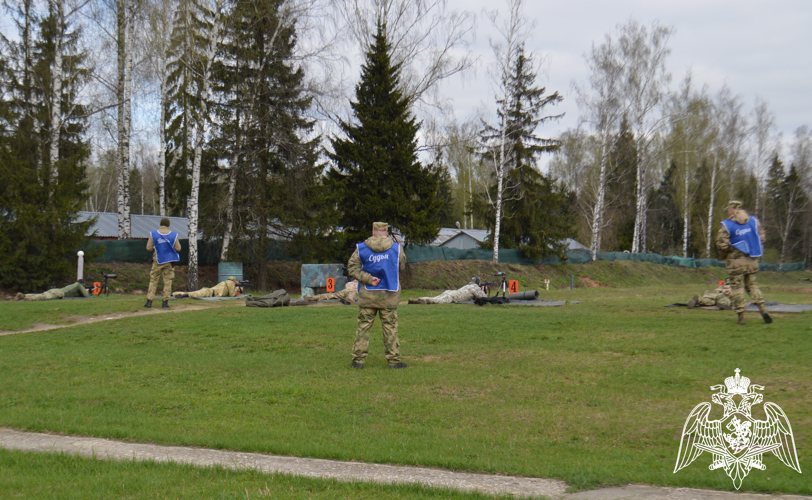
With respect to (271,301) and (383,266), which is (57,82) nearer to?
(271,301)

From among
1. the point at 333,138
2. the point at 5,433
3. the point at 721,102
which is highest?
the point at 721,102

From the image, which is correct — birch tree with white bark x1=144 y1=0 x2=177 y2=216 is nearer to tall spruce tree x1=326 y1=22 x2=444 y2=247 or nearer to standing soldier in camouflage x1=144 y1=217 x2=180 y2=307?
tall spruce tree x1=326 y1=22 x2=444 y2=247

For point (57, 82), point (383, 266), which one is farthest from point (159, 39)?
point (383, 266)

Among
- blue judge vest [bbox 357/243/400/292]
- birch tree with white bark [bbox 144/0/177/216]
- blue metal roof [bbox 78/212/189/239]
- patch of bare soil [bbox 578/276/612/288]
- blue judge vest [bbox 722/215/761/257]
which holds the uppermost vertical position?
birch tree with white bark [bbox 144/0/177/216]

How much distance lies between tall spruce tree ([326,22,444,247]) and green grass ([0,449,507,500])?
21807 mm

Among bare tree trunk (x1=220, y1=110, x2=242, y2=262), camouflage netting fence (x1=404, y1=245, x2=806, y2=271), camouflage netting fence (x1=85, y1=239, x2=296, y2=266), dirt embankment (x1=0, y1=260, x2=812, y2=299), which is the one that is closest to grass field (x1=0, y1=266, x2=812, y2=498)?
dirt embankment (x1=0, y1=260, x2=812, y2=299)

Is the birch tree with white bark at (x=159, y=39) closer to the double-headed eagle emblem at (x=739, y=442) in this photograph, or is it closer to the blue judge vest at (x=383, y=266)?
the blue judge vest at (x=383, y=266)

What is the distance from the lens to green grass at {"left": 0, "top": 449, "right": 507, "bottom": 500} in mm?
4012

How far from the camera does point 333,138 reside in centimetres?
2752

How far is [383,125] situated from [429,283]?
8847 millimetres

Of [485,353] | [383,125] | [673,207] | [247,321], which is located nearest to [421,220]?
[383,125]

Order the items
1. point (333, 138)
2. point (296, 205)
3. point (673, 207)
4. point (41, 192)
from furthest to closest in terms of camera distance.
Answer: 1. point (673, 207)
2. point (333, 138)
3. point (296, 205)
4. point (41, 192)

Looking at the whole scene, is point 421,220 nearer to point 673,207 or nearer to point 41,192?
point 41,192

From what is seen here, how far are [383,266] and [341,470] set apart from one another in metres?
4.37
